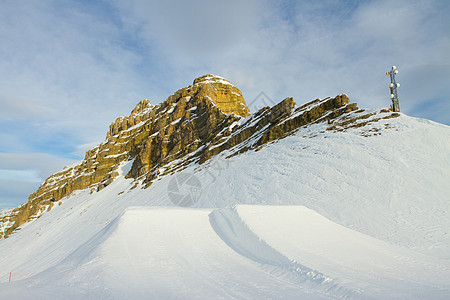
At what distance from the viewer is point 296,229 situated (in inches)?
336

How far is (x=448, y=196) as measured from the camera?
39.9 ft

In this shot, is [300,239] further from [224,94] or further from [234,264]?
[224,94]

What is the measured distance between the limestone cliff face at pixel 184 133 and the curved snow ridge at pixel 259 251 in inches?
696

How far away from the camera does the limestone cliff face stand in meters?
29.2

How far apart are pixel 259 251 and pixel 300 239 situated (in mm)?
1703

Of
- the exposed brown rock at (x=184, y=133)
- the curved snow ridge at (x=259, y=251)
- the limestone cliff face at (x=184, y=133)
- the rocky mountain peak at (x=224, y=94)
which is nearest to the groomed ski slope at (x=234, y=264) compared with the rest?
the curved snow ridge at (x=259, y=251)

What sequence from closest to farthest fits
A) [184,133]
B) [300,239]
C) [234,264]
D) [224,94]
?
1. [234,264]
2. [300,239]
3. [184,133]
4. [224,94]

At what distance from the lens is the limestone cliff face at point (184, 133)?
29.2 m

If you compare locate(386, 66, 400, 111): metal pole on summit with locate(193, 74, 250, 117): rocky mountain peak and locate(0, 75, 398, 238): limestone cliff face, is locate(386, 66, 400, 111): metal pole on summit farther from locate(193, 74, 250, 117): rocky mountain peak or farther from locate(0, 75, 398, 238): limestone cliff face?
locate(193, 74, 250, 117): rocky mountain peak

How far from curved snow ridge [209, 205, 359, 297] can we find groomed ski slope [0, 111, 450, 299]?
0.03 m

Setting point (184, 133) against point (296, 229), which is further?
point (184, 133)

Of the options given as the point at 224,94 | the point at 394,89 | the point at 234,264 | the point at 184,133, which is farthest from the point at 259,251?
the point at 224,94

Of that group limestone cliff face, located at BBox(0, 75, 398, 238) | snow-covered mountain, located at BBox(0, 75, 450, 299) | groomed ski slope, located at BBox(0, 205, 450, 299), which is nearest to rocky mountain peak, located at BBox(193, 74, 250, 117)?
limestone cliff face, located at BBox(0, 75, 398, 238)

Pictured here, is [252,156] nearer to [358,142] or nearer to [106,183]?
[358,142]
